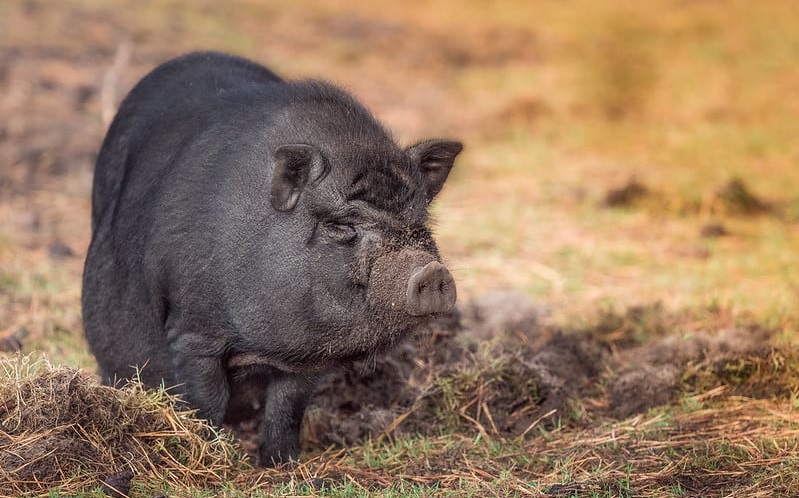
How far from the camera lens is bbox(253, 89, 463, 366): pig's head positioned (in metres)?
4.22

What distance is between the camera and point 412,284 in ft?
13.4

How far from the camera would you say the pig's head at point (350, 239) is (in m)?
4.22

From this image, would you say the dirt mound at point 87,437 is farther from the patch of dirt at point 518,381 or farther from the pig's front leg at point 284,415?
the patch of dirt at point 518,381

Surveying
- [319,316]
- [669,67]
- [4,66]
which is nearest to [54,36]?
[4,66]

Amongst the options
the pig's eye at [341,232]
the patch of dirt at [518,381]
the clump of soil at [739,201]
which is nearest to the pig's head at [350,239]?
the pig's eye at [341,232]

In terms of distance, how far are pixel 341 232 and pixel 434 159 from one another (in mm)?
687

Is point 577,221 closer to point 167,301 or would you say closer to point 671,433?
point 671,433

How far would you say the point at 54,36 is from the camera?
12391 millimetres

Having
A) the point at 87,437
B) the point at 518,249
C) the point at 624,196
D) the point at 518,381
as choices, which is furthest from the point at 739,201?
the point at 87,437

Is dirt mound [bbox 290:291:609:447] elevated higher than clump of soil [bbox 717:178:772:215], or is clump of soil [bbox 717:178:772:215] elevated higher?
clump of soil [bbox 717:178:772:215]

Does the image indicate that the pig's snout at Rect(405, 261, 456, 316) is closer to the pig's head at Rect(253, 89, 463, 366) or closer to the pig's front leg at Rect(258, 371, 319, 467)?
the pig's head at Rect(253, 89, 463, 366)

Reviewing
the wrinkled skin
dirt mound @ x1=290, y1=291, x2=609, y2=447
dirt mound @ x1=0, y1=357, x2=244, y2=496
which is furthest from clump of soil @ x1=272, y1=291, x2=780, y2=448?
dirt mound @ x1=0, y1=357, x2=244, y2=496

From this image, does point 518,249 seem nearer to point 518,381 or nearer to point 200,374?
point 518,381

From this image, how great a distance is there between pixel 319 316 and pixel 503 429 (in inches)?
56.3
